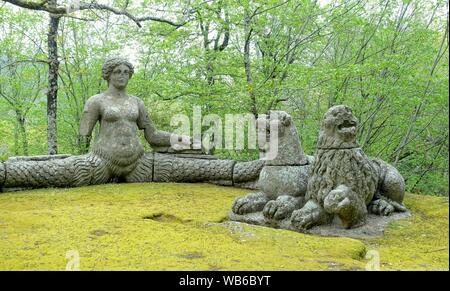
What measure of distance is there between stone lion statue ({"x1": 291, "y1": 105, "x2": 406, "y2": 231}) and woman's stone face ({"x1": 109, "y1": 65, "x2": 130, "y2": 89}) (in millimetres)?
3716

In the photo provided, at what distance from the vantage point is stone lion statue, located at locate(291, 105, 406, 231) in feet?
13.2

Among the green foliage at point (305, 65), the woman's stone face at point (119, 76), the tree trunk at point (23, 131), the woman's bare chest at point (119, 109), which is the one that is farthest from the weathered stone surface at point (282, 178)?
the tree trunk at point (23, 131)

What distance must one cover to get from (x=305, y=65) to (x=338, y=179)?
4.16 metres

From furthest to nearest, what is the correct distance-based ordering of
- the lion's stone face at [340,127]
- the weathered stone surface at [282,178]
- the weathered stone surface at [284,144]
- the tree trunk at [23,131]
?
the tree trunk at [23,131], the weathered stone surface at [284,144], the weathered stone surface at [282,178], the lion's stone face at [340,127]

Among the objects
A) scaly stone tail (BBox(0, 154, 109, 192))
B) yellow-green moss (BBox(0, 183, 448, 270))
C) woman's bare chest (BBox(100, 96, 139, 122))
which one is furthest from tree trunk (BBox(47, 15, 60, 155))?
yellow-green moss (BBox(0, 183, 448, 270))

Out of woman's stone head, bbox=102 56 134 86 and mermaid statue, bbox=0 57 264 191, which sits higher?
woman's stone head, bbox=102 56 134 86

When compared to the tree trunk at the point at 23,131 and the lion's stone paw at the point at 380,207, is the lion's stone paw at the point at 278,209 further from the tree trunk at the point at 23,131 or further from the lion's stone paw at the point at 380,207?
the tree trunk at the point at 23,131

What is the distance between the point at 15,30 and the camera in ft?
39.6

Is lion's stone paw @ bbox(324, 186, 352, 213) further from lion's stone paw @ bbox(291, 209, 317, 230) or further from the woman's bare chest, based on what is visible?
the woman's bare chest

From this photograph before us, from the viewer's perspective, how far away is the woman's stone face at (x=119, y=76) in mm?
6887

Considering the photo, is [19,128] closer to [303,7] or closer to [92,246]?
[303,7]

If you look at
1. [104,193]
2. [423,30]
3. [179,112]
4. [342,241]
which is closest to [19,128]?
[179,112]

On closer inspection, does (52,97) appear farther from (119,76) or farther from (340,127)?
(340,127)

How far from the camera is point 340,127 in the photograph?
423 cm
